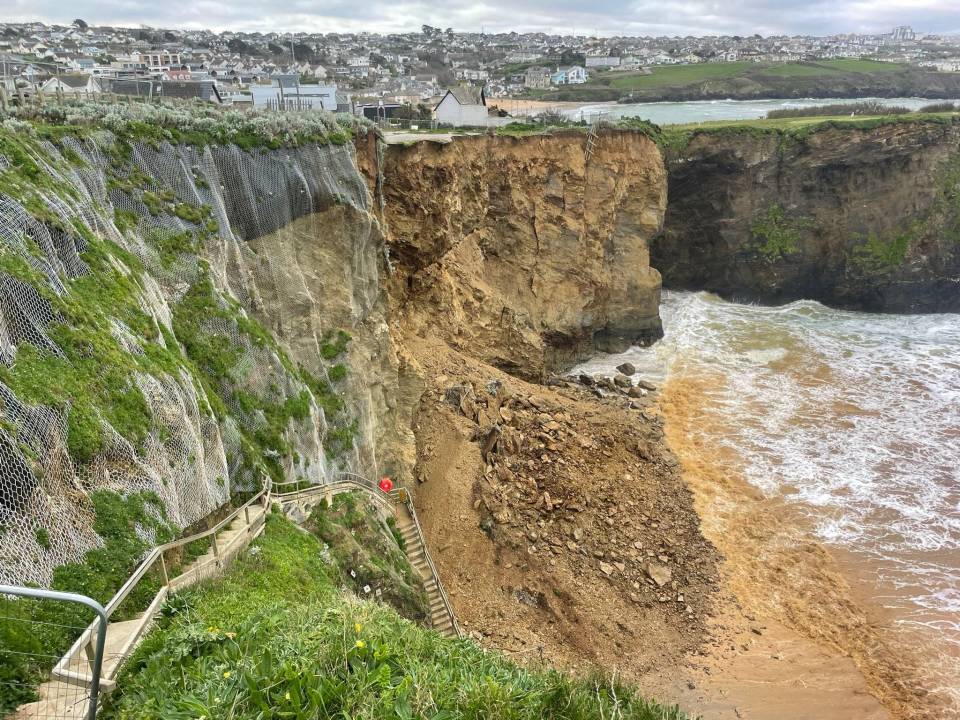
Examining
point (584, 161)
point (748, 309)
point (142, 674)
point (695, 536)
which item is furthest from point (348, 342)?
point (748, 309)

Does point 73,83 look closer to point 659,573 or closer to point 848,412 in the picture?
point 659,573

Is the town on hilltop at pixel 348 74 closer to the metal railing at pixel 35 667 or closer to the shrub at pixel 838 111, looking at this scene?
the metal railing at pixel 35 667

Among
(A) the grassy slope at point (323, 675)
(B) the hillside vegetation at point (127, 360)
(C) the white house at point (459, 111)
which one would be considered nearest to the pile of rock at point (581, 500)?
(B) the hillside vegetation at point (127, 360)

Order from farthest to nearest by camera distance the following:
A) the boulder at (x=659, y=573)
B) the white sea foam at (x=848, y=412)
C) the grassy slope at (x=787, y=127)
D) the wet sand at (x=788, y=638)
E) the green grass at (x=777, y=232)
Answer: the green grass at (x=777, y=232) → the grassy slope at (x=787, y=127) → the white sea foam at (x=848, y=412) → the boulder at (x=659, y=573) → the wet sand at (x=788, y=638)

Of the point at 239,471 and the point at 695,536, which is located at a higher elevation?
the point at 239,471

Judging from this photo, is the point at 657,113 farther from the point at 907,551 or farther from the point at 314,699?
the point at 314,699
